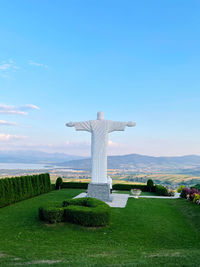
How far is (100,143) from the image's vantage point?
1261 cm

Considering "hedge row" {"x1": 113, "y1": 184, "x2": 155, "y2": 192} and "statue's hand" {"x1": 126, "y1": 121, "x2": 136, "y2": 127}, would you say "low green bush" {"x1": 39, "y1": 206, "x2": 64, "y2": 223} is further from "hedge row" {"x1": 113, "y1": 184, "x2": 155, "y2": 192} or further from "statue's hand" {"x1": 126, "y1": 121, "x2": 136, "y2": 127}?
"hedge row" {"x1": 113, "y1": 184, "x2": 155, "y2": 192}

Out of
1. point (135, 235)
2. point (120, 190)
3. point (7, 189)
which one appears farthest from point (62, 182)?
point (135, 235)

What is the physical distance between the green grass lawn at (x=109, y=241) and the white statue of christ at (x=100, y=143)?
2.84 meters

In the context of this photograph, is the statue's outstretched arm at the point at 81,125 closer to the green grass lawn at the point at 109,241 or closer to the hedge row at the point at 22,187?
the hedge row at the point at 22,187

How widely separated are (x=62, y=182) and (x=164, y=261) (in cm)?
1739

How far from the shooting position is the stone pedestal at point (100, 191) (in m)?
12.3

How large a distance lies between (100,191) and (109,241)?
5853 millimetres

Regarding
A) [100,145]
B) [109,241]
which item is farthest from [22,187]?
[109,241]

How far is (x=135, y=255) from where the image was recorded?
528 centimetres

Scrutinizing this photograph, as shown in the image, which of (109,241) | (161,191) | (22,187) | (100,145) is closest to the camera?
(109,241)

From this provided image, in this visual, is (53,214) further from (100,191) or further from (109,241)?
(100,191)

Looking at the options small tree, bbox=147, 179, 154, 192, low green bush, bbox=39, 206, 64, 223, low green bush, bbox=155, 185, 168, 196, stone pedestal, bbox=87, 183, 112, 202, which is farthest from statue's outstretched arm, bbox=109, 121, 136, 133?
small tree, bbox=147, 179, 154, 192

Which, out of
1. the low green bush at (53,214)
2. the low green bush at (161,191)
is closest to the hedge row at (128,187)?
the low green bush at (161,191)

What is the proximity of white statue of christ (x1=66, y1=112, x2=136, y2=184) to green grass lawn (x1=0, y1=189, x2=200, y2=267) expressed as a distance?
2.84 m
